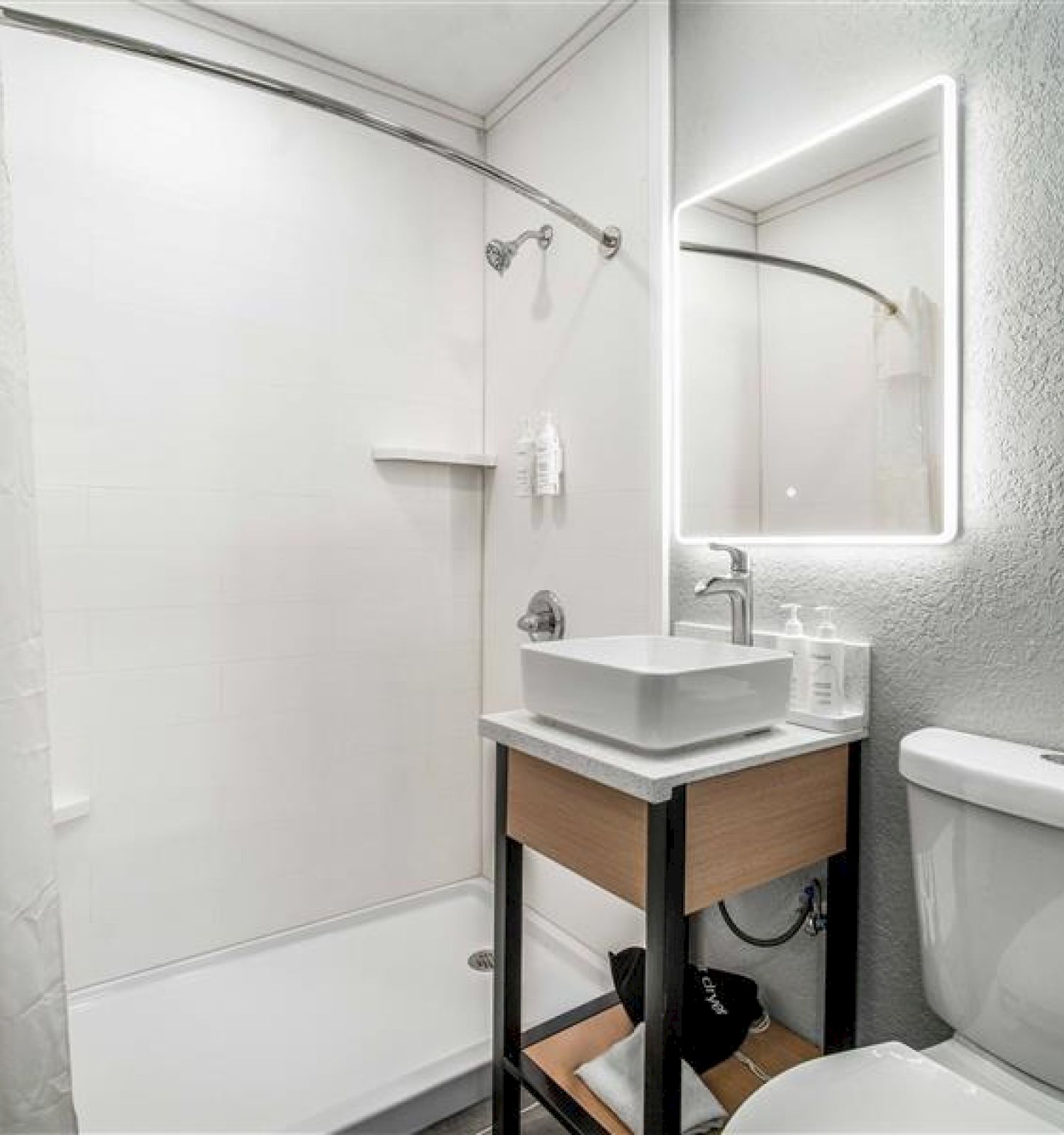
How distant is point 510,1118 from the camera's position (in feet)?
4.64

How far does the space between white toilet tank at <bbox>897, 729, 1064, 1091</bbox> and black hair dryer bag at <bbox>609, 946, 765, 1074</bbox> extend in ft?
1.42

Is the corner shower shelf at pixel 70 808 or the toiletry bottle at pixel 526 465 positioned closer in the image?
the corner shower shelf at pixel 70 808

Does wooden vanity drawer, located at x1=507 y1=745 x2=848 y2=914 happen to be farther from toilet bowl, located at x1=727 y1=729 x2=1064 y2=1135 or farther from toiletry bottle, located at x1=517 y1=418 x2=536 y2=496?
toiletry bottle, located at x1=517 y1=418 x2=536 y2=496

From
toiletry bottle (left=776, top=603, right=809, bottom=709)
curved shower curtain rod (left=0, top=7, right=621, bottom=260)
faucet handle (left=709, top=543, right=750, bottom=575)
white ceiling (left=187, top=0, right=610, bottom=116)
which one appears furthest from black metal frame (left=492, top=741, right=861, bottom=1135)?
white ceiling (left=187, top=0, right=610, bottom=116)

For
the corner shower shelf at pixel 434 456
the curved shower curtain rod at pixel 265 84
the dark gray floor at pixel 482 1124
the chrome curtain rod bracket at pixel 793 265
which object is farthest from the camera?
the corner shower shelf at pixel 434 456

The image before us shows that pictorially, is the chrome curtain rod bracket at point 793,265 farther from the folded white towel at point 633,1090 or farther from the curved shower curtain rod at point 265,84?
the folded white towel at point 633,1090

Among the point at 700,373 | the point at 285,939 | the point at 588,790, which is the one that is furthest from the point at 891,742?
the point at 285,939

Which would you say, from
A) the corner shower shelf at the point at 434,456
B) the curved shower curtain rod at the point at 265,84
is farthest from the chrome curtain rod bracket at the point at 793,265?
the corner shower shelf at the point at 434,456

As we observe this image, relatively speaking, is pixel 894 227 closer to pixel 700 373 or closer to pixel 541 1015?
pixel 700 373

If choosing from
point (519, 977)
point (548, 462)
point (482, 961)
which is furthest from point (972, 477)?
point (482, 961)

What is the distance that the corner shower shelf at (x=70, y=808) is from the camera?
1.70m

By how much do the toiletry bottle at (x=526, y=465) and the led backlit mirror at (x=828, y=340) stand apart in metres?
0.46

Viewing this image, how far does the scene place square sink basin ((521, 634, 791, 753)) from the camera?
1133mm

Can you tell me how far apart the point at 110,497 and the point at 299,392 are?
1.75 ft
